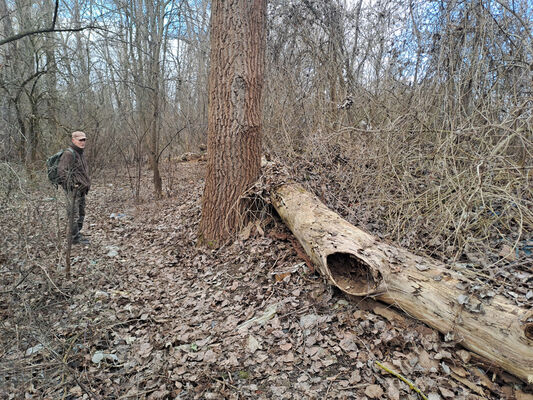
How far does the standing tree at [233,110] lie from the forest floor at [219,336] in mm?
567

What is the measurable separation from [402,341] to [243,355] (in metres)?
1.24

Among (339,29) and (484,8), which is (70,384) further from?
(339,29)

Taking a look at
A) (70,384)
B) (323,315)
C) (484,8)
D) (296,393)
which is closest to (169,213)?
(70,384)

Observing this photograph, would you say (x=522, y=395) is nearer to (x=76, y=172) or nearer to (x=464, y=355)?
(x=464, y=355)

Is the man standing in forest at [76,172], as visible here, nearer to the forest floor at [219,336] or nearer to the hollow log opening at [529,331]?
the forest floor at [219,336]

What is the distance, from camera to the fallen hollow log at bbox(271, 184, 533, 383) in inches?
76.8

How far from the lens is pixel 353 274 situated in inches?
112

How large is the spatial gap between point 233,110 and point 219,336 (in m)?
2.76

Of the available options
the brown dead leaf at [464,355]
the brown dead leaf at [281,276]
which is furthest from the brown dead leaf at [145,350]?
the brown dead leaf at [464,355]

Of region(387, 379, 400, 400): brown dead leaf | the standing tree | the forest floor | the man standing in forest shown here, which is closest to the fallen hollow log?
the forest floor

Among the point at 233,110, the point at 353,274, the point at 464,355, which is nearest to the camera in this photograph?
the point at 464,355

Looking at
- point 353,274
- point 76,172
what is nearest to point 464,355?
point 353,274

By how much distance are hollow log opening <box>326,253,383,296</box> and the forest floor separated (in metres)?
0.12

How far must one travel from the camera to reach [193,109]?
11453mm
